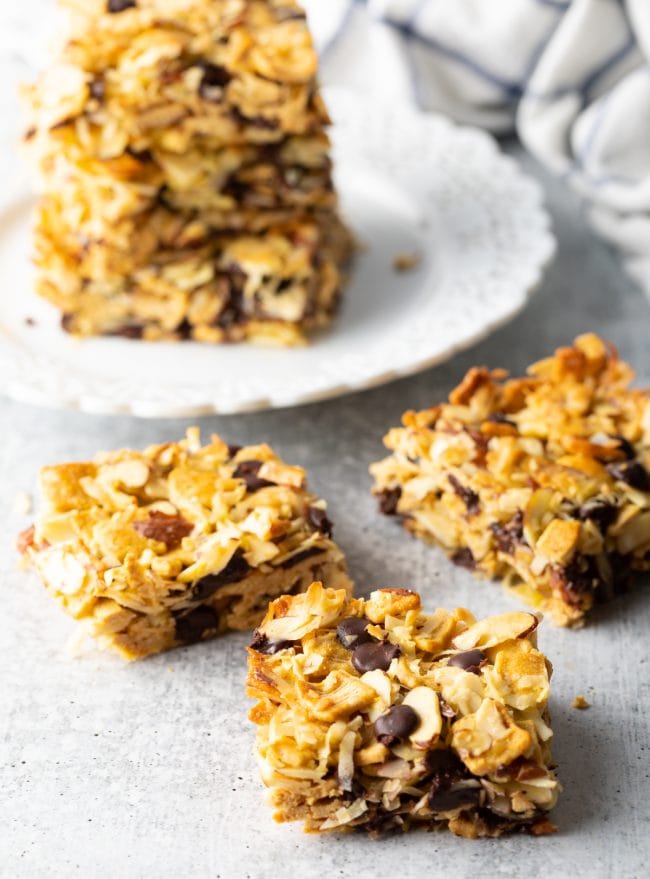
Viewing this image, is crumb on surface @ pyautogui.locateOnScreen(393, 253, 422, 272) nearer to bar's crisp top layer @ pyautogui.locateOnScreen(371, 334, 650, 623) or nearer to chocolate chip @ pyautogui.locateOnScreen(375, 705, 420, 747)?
bar's crisp top layer @ pyautogui.locateOnScreen(371, 334, 650, 623)

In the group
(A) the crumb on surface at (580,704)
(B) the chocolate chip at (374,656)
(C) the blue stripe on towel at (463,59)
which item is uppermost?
(B) the chocolate chip at (374,656)

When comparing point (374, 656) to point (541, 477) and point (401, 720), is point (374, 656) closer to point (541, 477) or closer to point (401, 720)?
point (401, 720)

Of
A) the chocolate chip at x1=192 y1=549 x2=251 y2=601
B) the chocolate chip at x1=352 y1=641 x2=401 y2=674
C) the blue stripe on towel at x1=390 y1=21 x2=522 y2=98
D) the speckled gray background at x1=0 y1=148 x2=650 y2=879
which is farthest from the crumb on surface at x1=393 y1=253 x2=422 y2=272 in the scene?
the chocolate chip at x1=352 y1=641 x2=401 y2=674

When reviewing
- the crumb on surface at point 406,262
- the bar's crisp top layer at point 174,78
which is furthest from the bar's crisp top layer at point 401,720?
the crumb on surface at point 406,262

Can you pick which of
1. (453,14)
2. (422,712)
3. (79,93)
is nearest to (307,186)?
(79,93)

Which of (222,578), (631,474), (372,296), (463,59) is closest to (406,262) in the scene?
(372,296)

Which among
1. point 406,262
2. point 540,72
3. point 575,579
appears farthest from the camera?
point 540,72

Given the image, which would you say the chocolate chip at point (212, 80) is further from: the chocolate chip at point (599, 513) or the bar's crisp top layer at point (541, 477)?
the chocolate chip at point (599, 513)
